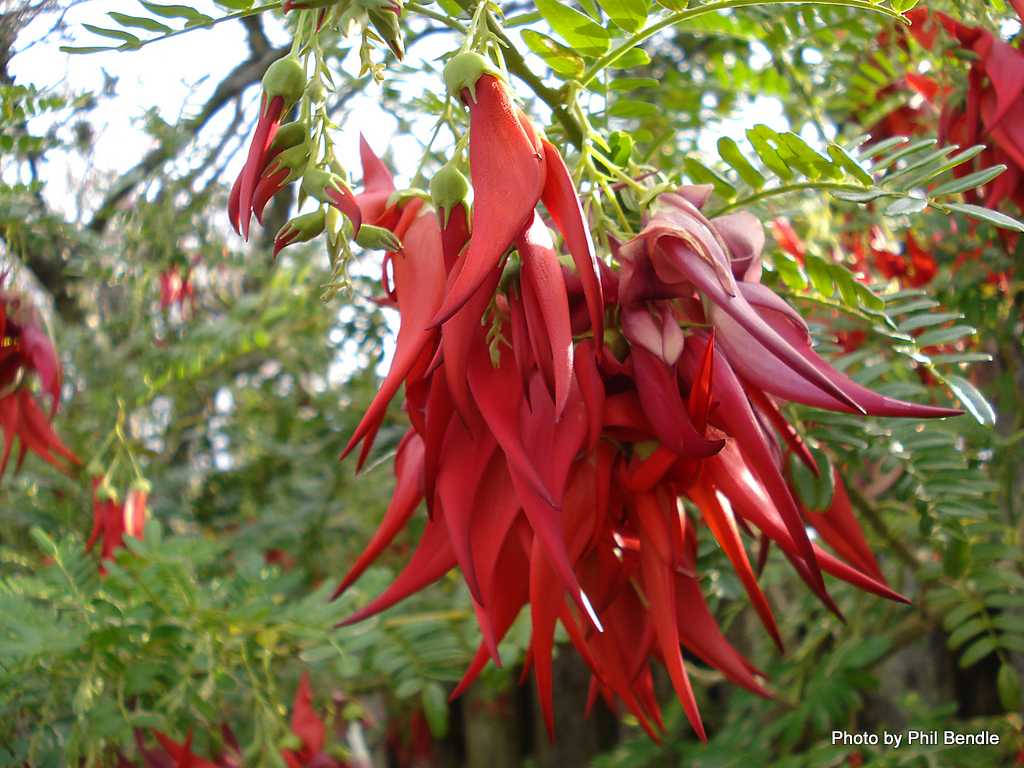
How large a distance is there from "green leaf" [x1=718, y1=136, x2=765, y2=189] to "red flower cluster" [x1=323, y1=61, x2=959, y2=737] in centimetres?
12

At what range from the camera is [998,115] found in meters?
0.65

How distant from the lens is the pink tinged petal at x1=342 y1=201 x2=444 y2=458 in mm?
415

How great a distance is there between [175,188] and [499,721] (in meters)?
1.18

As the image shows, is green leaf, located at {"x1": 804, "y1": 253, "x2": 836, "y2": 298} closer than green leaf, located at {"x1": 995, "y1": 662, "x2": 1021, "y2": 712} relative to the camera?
Yes

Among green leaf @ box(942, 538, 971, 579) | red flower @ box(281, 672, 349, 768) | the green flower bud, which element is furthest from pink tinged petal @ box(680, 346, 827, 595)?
red flower @ box(281, 672, 349, 768)

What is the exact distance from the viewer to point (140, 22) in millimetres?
567

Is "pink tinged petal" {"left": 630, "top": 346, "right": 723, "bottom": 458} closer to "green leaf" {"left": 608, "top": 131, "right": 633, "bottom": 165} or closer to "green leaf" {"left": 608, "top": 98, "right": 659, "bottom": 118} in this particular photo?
"green leaf" {"left": 608, "top": 131, "right": 633, "bottom": 165}

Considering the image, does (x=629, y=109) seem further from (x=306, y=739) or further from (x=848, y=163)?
(x=306, y=739)

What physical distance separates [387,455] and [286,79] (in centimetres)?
31

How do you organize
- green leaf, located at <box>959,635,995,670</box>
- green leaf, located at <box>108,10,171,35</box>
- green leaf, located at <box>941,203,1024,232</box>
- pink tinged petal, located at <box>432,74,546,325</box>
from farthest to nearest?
green leaf, located at <box>959,635,995,670</box> < green leaf, located at <box>108,10,171,35</box> < green leaf, located at <box>941,203,1024,232</box> < pink tinged petal, located at <box>432,74,546,325</box>

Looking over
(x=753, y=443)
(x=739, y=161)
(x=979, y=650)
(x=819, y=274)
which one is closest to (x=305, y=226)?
(x=753, y=443)

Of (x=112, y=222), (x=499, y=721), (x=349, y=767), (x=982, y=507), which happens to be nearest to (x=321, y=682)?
(x=349, y=767)

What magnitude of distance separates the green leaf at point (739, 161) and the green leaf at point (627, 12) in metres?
0.12

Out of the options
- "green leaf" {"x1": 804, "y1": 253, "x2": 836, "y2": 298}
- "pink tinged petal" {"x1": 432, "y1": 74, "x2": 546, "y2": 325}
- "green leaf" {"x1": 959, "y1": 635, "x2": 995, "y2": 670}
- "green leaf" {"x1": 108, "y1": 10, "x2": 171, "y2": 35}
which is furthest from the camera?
"green leaf" {"x1": 959, "y1": 635, "x2": 995, "y2": 670}
